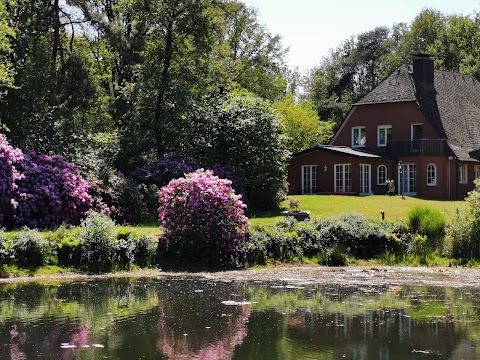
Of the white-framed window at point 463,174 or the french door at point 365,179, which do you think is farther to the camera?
the white-framed window at point 463,174

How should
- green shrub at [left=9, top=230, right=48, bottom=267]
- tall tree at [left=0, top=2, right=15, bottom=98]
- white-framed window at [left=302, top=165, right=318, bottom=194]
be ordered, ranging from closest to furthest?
green shrub at [left=9, top=230, right=48, bottom=267] < tall tree at [left=0, top=2, right=15, bottom=98] < white-framed window at [left=302, top=165, right=318, bottom=194]

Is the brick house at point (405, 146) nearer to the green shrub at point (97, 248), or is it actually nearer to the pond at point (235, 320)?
the green shrub at point (97, 248)

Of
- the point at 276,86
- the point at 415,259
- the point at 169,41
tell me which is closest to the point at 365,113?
the point at 276,86

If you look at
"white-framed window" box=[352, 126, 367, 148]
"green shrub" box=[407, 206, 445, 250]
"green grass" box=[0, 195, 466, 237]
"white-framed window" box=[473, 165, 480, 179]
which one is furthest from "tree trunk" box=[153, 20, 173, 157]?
"white-framed window" box=[473, 165, 480, 179]

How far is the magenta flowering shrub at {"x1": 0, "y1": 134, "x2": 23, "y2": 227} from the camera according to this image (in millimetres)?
24141

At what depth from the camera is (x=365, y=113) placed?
5062cm

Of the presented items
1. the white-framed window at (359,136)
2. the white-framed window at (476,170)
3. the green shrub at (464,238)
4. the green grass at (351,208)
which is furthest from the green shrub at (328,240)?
the white-framed window at (359,136)

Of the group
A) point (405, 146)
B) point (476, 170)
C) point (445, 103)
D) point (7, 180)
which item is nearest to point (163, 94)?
point (7, 180)

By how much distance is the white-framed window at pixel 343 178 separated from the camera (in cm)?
4581

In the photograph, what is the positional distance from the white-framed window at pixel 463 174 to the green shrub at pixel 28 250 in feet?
107

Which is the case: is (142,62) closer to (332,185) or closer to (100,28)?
(100,28)

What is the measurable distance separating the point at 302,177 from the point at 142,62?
14.3 m

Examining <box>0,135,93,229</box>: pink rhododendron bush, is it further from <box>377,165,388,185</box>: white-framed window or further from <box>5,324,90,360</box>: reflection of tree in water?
<box>377,165,388,185</box>: white-framed window

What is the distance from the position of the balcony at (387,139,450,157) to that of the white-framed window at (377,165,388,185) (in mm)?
1411
